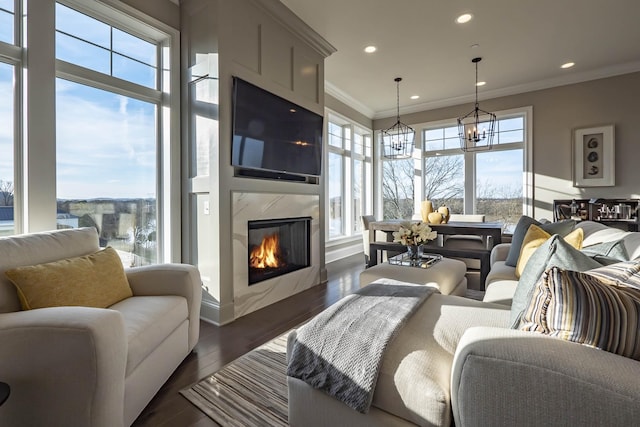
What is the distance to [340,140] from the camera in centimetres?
630

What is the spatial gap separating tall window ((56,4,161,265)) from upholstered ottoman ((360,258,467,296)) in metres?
2.17

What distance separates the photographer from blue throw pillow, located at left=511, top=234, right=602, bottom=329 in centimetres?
123

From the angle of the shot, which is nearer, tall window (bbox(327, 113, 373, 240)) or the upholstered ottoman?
the upholstered ottoman

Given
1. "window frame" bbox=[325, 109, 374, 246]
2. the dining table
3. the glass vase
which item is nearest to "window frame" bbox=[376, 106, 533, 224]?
"window frame" bbox=[325, 109, 374, 246]

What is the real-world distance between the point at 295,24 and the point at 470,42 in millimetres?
2311

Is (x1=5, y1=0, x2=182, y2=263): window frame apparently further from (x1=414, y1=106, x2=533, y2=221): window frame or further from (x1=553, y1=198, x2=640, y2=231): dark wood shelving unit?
(x1=553, y1=198, x2=640, y2=231): dark wood shelving unit

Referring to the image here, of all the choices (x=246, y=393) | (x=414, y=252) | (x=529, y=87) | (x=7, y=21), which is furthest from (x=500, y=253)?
(x=7, y=21)

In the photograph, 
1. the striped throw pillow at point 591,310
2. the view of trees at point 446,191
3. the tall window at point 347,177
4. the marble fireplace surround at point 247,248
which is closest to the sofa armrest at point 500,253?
the marble fireplace surround at point 247,248

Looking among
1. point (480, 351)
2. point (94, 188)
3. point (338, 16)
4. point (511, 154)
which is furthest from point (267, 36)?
point (511, 154)

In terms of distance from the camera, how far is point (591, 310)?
3.04 feet

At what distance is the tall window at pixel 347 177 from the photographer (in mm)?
5980

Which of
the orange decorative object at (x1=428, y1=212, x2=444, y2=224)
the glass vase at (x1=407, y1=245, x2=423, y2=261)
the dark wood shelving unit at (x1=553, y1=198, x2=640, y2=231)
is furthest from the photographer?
the dark wood shelving unit at (x1=553, y1=198, x2=640, y2=231)

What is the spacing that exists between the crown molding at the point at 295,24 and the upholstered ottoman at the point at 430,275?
2.85 metres

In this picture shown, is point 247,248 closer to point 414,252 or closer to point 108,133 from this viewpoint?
point 108,133
